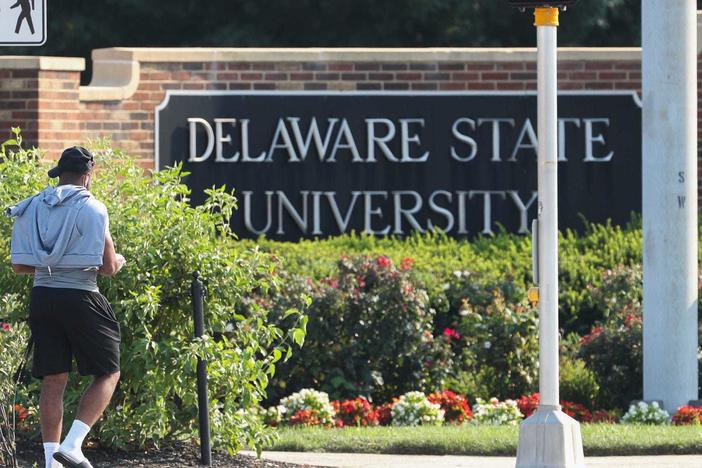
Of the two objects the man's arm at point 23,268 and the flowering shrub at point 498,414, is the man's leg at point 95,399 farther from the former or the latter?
the flowering shrub at point 498,414

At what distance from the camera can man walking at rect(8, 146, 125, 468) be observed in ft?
23.5

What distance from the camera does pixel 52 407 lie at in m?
7.25

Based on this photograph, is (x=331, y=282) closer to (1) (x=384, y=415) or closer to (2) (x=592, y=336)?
(1) (x=384, y=415)

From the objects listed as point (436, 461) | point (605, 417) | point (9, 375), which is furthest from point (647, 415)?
point (9, 375)

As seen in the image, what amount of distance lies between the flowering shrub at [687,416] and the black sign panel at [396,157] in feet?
12.1

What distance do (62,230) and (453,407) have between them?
13.3ft

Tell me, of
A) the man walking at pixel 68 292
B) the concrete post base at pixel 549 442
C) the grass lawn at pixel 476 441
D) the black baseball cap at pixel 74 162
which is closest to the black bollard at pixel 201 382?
the man walking at pixel 68 292

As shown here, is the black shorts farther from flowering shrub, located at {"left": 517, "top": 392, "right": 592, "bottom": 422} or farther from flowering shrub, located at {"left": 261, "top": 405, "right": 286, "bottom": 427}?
flowering shrub, located at {"left": 517, "top": 392, "right": 592, "bottom": 422}

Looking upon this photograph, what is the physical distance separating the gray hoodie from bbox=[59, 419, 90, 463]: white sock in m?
0.76

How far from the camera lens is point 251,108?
13.4 m

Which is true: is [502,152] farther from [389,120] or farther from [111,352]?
[111,352]

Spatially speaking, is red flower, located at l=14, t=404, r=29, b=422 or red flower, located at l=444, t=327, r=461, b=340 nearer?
red flower, located at l=14, t=404, r=29, b=422

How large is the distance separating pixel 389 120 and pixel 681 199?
368 centimetres

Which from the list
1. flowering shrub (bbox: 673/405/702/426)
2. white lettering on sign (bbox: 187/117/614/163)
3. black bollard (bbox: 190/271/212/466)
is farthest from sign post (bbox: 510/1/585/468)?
white lettering on sign (bbox: 187/117/614/163)
